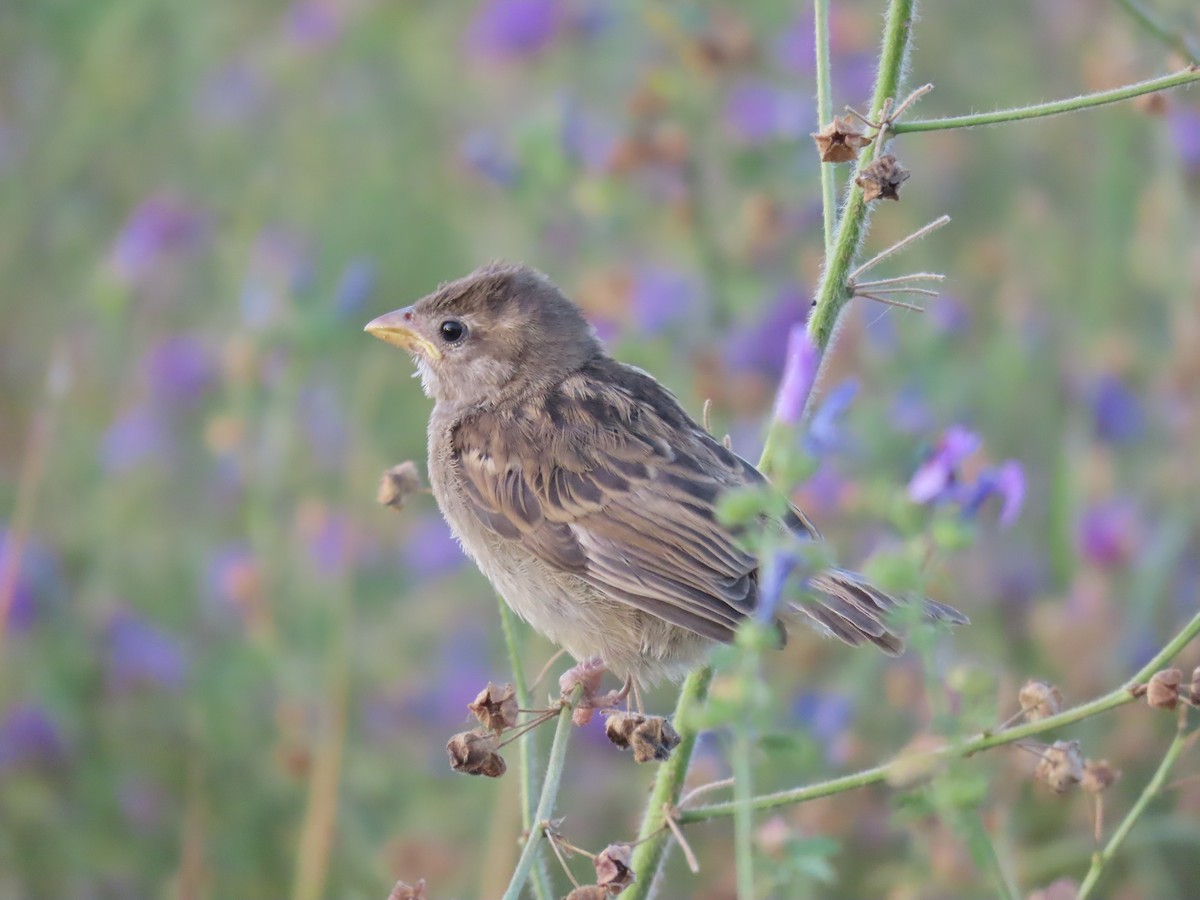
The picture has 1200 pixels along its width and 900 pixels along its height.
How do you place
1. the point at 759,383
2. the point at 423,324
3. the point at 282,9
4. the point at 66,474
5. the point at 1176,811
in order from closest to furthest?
the point at 423,324 < the point at 1176,811 < the point at 759,383 < the point at 66,474 < the point at 282,9

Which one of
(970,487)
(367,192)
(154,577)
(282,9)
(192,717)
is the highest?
(282,9)

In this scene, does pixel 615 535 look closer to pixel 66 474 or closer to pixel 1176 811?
pixel 1176 811

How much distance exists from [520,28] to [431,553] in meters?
2.64

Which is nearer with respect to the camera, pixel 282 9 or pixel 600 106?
pixel 600 106

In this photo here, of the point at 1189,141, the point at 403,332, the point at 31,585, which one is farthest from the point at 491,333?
the point at 1189,141

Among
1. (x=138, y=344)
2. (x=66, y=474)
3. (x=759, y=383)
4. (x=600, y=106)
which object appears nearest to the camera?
(x=759, y=383)

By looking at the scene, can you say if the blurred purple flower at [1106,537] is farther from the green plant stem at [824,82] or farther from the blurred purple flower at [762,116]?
the green plant stem at [824,82]

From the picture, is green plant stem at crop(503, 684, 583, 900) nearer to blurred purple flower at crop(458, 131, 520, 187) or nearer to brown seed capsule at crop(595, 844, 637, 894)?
brown seed capsule at crop(595, 844, 637, 894)

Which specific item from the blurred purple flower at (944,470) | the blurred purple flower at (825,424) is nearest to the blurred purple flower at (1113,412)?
the blurred purple flower at (944,470)

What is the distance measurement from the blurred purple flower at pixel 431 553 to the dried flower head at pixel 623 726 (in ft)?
10.5

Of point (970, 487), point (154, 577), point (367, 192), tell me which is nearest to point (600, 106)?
point (367, 192)

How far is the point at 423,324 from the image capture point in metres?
4.36

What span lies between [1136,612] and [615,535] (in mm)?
2229

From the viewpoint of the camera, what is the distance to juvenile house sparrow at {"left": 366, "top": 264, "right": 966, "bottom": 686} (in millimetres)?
3418
